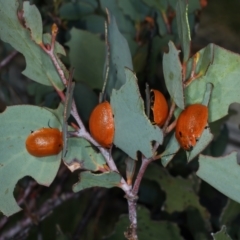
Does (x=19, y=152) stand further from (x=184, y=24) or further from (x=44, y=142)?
(x=184, y=24)

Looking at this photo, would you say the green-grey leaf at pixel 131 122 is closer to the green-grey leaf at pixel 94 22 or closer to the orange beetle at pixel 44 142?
the orange beetle at pixel 44 142

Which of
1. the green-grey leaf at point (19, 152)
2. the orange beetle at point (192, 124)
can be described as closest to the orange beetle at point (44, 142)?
the green-grey leaf at point (19, 152)

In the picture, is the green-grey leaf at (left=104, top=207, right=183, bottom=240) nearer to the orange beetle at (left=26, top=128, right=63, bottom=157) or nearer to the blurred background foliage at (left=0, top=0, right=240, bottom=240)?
the blurred background foliage at (left=0, top=0, right=240, bottom=240)

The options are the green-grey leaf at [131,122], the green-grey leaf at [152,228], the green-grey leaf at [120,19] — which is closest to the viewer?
the green-grey leaf at [131,122]

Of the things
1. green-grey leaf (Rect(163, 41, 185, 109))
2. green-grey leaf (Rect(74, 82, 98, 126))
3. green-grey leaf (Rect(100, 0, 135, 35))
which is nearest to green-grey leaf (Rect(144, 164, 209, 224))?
green-grey leaf (Rect(74, 82, 98, 126))

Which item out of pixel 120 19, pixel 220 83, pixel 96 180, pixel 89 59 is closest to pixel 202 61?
pixel 220 83

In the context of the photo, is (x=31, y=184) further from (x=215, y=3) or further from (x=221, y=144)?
(x=215, y=3)

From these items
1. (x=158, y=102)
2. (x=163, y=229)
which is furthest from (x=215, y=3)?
(x=158, y=102)
